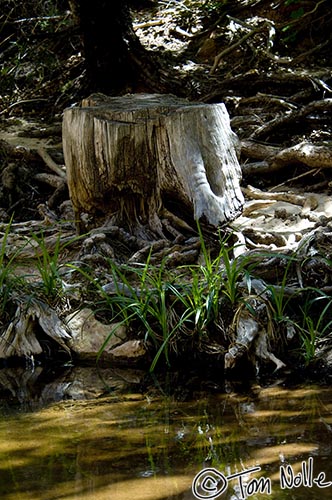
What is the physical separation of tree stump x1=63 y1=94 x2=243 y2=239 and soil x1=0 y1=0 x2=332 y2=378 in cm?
38

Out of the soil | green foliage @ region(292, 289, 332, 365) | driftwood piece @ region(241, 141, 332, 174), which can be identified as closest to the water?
green foliage @ region(292, 289, 332, 365)

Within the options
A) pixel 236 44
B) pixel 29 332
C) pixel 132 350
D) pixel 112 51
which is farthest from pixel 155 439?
pixel 236 44

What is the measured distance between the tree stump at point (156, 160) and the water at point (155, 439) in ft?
5.03

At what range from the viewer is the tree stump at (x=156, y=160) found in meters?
5.68

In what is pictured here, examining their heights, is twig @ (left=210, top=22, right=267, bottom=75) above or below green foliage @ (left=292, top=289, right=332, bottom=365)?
above

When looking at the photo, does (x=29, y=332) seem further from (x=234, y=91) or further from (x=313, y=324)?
(x=234, y=91)

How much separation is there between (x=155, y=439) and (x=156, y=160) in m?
2.57

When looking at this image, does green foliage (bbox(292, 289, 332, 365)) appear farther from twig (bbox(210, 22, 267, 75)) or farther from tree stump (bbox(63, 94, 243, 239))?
twig (bbox(210, 22, 267, 75))

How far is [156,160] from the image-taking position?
5797mm

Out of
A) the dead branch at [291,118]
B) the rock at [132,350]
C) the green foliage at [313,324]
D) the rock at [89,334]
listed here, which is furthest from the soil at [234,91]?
the rock at [89,334]

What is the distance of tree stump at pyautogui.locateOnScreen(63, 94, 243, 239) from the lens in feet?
18.6

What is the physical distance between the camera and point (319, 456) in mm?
3281

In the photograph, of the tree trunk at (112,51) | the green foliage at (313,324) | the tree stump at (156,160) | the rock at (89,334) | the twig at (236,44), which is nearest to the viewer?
the green foliage at (313,324)

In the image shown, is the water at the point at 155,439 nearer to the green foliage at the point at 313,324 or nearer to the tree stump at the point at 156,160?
Result: the green foliage at the point at 313,324
